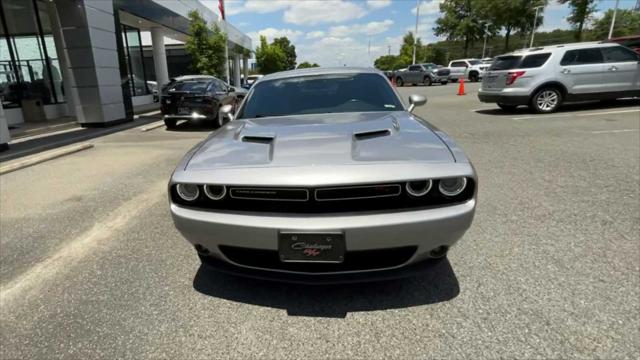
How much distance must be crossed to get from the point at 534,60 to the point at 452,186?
961 cm

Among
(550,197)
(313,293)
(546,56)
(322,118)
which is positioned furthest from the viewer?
(546,56)

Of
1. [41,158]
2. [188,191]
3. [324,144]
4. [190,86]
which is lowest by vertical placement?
[41,158]

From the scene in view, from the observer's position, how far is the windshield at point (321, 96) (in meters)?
3.31

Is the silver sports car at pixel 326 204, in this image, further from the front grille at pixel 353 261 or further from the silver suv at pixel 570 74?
the silver suv at pixel 570 74

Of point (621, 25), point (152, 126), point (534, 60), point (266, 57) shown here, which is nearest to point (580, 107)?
point (534, 60)

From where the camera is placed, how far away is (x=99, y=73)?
10805 millimetres

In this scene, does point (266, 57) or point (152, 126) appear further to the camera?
point (266, 57)

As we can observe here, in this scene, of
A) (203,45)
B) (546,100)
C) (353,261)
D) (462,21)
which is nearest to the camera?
(353,261)

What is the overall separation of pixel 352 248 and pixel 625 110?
1173 centimetres

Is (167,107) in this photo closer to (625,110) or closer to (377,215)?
(377,215)

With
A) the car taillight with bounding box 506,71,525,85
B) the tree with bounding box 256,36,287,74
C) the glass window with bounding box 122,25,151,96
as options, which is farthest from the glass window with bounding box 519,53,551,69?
the tree with bounding box 256,36,287,74

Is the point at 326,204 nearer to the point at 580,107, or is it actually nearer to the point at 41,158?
the point at 41,158

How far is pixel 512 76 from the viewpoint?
980cm

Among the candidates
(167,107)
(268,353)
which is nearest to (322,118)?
(268,353)
